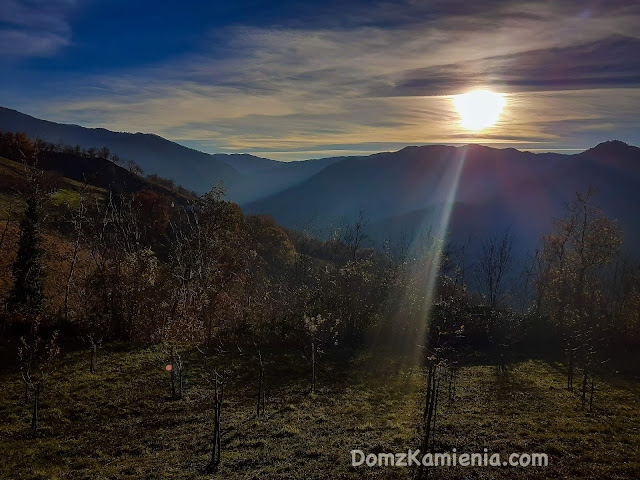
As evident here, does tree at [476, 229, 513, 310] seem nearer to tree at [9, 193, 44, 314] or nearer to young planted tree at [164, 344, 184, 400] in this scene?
young planted tree at [164, 344, 184, 400]

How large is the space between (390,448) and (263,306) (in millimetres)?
20799

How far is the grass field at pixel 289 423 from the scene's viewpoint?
968 cm

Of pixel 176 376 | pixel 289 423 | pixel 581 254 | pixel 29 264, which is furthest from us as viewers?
pixel 581 254

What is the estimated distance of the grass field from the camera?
968 cm

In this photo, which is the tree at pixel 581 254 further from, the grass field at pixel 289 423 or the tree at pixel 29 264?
the tree at pixel 29 264

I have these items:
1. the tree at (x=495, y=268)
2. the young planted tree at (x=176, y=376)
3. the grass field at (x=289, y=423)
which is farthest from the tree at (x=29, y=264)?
the tree at (x=495, y=268)

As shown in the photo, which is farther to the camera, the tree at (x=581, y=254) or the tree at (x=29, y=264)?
the tree at (x=581, y=254)

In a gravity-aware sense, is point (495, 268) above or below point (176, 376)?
above

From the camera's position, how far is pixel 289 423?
→ 13.0 m

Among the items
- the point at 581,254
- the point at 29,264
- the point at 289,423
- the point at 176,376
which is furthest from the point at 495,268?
the point at 29,264

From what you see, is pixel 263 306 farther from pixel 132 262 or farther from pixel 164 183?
pixel 164 183

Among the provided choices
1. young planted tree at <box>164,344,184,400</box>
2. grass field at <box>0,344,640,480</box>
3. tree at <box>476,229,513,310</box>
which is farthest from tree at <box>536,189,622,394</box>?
young planted tree at <box>164,344,184,400</box>

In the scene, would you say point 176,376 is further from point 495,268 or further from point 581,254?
point 581,254

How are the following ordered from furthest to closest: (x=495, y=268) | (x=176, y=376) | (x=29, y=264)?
(x=495, y=268)
(x=29, y=264)
(x=176, y=376)
